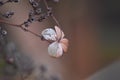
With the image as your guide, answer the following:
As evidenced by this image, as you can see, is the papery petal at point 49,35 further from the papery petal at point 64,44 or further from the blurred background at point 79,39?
the blurred background at point 79,39

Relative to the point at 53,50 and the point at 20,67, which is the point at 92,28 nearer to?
the point at 20,67

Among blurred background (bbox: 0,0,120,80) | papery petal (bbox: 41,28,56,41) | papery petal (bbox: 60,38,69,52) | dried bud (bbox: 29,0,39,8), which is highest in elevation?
dried bud (bbox: 29,0,39,8)

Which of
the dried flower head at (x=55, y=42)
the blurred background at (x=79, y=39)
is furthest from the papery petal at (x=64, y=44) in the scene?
the blurred background at (x=79, y=39)

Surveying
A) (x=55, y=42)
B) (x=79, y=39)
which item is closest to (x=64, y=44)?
(x=55, y=42)

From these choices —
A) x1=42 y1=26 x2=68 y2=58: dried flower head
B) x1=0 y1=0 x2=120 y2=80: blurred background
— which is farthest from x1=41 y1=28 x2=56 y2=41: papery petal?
x1=0 y1=0 x2=120 y2=80: blurred background

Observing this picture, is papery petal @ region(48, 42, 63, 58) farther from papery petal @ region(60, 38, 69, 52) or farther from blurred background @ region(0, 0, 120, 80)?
blurred background @ region(0, 0, 120, 80)

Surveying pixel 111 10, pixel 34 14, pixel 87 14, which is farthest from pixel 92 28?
pixel 34 14

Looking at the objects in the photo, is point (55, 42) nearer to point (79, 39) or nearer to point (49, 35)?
point (49, 35)

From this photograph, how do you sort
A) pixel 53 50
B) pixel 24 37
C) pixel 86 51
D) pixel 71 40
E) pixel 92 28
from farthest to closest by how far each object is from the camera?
pixel 92 28 → pixel 86 51 → pixel 71 40 → pixel 24 37 → pixel 53 50
